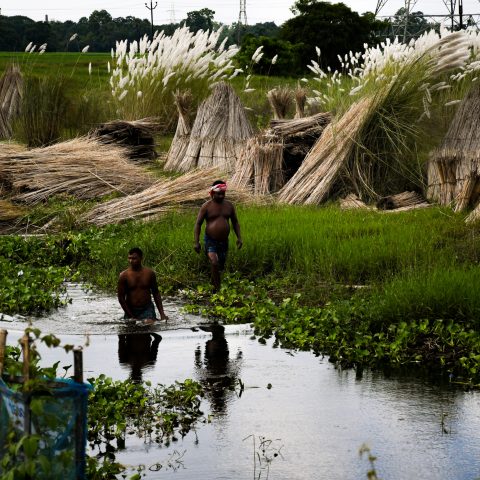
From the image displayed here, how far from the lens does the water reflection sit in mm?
7449

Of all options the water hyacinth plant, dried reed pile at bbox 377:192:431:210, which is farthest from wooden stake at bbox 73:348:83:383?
the water hyacinth plant

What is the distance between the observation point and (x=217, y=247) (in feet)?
35.5

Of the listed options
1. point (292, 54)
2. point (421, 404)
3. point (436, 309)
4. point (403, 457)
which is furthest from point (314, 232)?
point (292, 54)

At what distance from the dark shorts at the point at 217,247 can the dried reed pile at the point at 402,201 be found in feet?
13.4

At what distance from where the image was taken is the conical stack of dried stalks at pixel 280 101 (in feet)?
59.9

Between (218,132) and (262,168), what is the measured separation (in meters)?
2.58

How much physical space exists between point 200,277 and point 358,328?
288 centimetres

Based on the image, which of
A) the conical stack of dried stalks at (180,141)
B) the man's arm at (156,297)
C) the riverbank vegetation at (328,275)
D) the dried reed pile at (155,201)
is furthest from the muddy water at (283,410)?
the conical stack of dried stalks at (180,141)

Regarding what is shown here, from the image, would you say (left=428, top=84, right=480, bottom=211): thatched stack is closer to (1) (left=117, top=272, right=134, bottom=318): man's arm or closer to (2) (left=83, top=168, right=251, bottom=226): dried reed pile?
(2) (left=83, top=168, right=251, bottom=226): dried reed pile

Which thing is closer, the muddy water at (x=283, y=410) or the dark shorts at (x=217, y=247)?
the muddy water at (x=283, y=410)

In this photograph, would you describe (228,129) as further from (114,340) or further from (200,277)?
(114,340)

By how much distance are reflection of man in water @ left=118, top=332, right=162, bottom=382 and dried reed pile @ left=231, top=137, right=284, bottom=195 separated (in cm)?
644

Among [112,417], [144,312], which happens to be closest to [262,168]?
[144,312]

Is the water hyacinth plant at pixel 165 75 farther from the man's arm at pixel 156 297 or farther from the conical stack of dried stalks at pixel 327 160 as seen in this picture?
the man's arm at pixel 156 297
